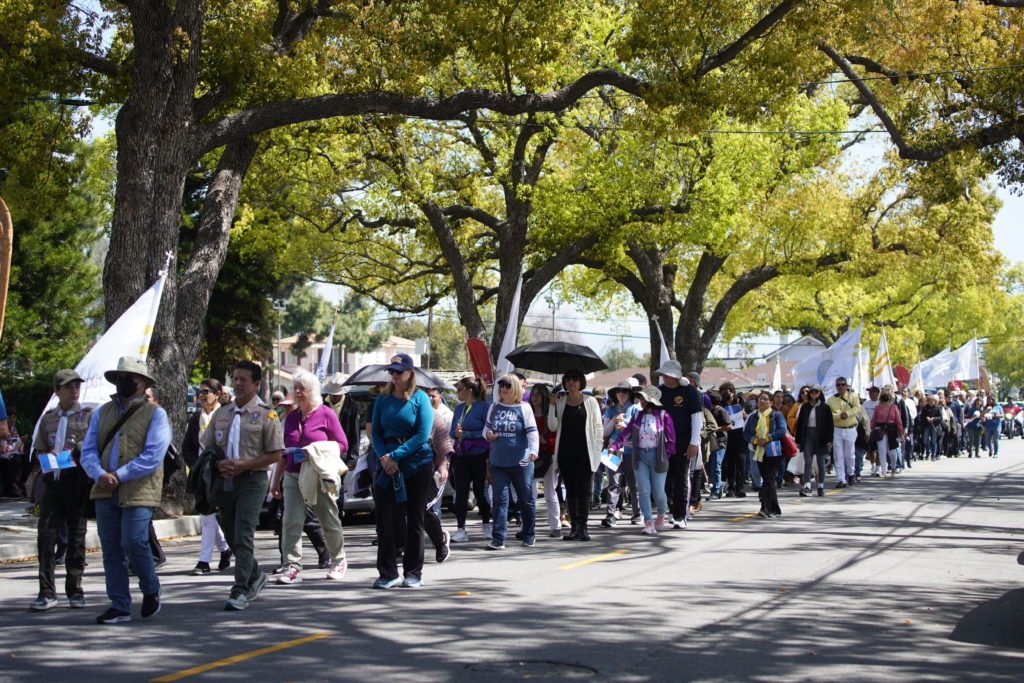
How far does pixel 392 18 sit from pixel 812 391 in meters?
8.71

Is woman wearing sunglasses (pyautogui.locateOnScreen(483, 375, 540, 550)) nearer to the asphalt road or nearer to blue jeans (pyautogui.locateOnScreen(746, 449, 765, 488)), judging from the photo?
the asphalt road

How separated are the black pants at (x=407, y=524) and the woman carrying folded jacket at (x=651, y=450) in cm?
456

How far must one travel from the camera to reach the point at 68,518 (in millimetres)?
9125

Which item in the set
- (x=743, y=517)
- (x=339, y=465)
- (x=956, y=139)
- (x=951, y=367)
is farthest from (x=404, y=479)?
(x=951, y=367)

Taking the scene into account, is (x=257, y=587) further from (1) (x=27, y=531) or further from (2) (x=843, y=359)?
(2) (x=843, y=359)

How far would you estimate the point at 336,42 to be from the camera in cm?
1980

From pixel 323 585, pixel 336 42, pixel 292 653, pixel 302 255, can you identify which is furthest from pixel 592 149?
pixel 292 653

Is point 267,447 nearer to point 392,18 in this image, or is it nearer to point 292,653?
point 292,653

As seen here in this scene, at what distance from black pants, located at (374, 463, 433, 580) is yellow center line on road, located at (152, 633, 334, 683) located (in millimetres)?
1995

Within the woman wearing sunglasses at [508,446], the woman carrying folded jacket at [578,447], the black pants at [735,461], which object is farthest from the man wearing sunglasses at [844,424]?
the woman wearing sunglasses at [508,446]

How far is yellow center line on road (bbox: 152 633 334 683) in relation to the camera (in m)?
6.56

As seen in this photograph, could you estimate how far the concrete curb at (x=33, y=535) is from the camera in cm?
1266

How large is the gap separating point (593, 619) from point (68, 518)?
152 inches

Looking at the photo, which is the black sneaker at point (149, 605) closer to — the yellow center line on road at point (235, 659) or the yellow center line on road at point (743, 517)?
the yellow center line on road at point (235, 659)
